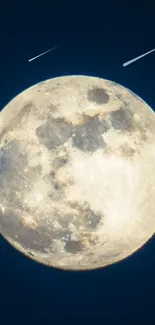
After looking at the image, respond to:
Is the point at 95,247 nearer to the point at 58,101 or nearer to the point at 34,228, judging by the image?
the point at 34,228

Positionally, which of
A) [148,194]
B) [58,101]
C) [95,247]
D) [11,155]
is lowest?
[95,247]

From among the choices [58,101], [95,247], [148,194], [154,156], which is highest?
[58,101]

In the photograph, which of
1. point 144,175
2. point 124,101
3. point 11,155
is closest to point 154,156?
point 144,175

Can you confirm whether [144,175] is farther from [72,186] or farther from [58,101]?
[58,101]

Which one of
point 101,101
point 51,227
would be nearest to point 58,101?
point 101,101

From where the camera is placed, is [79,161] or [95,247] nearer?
[79,161]

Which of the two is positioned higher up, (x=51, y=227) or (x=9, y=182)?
(x=9, y=182)
